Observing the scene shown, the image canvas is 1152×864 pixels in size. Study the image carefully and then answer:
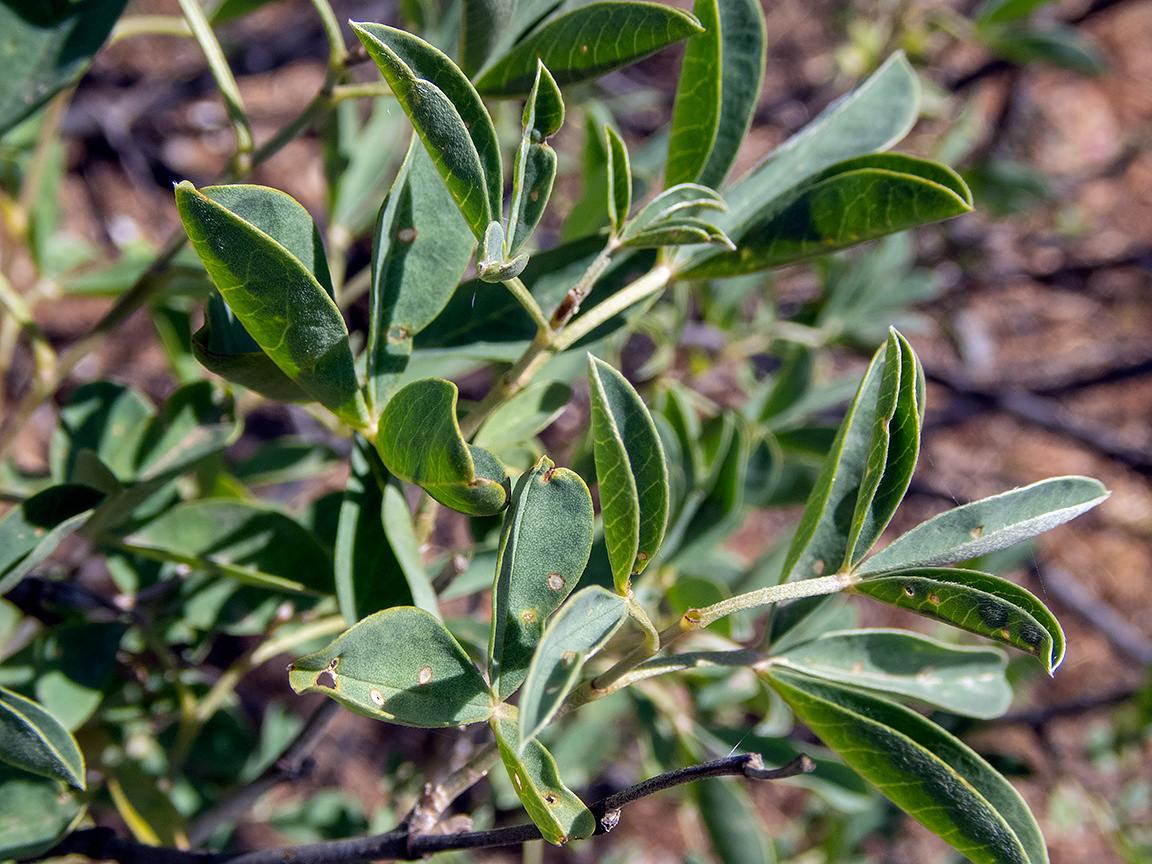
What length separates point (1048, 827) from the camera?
101 inches

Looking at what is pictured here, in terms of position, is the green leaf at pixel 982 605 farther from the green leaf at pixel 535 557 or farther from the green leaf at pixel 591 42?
the green leaf at pixel 591 42

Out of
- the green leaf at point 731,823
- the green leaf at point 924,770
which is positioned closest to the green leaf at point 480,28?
the green leaf at point 924,770

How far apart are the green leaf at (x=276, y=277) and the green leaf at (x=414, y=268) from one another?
4cm

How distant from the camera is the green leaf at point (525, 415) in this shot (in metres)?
0.60

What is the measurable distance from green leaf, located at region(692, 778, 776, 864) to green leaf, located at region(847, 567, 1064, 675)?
0.57 m

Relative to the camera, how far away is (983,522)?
47cm

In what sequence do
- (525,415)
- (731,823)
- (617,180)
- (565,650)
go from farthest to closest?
(731,823) < (525,415) < (617,180) < (565,650)

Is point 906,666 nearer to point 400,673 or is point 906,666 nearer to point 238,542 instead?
point 400,673

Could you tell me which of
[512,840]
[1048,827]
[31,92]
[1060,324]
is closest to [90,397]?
[31,92]

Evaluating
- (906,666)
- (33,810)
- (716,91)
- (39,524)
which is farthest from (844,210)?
(33,810)

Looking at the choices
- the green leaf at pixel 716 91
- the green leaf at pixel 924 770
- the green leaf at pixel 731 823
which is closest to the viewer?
the green leaf at pixel 924 770

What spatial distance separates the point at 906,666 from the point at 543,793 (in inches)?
12.4

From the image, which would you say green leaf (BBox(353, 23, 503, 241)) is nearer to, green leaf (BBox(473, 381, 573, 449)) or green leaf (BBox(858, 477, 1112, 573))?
green leaf (BBox(473, 381, 573, 449))

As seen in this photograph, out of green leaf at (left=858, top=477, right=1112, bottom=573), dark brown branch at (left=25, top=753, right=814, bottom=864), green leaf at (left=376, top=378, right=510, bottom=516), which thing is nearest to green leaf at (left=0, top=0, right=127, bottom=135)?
green leaf at (left=376, top=378, right=510, bottom=516)
